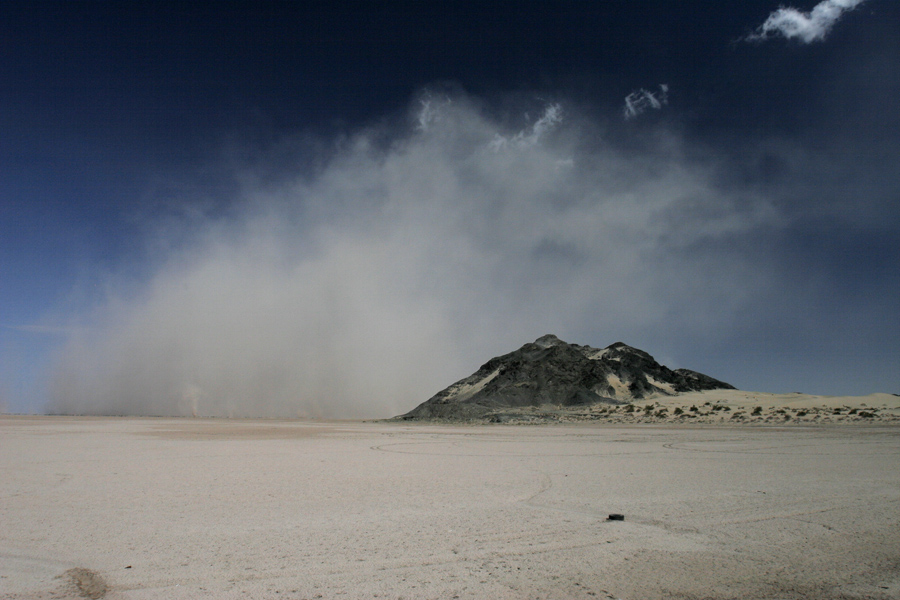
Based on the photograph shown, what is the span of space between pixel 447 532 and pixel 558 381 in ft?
225

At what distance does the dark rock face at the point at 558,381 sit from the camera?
6719 centimetres

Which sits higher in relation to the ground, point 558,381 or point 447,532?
point 558,381

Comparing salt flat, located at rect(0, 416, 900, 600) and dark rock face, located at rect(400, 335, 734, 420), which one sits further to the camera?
dark rock face, located at rect(400, 335, 734, 420)

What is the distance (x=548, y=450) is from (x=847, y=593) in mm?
13184

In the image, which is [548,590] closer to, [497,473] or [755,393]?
[497,473]

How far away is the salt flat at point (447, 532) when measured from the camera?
445 centimetres

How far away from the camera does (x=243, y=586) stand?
4.37 m

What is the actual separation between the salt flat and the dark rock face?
161 feet

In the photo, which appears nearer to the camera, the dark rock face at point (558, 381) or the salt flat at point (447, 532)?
the salt flat at point (447, 532)

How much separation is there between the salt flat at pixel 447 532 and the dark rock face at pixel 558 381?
49122mm

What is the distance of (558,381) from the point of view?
72250mm

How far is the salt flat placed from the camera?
14.6 ft

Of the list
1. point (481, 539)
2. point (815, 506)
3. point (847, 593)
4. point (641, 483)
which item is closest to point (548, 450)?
point (641, 483)

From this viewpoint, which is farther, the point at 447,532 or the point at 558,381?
the point at 558,381
